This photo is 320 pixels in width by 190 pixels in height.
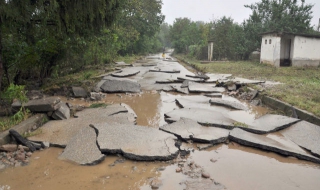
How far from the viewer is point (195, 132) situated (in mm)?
4301

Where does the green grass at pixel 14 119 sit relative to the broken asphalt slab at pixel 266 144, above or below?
above

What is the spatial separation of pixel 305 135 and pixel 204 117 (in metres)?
1.91

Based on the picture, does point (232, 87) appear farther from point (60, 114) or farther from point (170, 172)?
point (170, 172)

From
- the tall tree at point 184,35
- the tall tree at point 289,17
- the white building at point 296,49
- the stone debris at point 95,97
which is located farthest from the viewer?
the tall tree at point 184,35

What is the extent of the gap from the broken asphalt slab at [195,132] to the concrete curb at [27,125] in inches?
95.2

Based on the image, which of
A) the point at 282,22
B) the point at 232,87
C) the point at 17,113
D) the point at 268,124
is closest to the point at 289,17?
the point at 282,22

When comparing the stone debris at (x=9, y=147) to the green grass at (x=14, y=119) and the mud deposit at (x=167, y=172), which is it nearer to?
the mud deposit at (x=167, y=172)

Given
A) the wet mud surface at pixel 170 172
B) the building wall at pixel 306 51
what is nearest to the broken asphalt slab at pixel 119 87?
the wet mud surface at pixel 170 172

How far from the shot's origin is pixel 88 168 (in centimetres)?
317

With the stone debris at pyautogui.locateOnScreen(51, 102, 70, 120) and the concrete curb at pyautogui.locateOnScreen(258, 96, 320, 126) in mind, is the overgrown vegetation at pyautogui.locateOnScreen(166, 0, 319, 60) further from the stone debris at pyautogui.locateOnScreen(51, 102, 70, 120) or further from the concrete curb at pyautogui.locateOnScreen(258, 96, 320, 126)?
the stone debris at pyautogui.locateOnScreen(51, 102, 70, 120)

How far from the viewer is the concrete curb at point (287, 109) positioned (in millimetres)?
5047

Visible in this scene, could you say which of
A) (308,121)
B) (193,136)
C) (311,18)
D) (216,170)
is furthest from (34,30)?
(311,18)

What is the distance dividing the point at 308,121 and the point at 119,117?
4113mm

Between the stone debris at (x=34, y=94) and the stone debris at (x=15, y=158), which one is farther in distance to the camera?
the stone debris at (x=34, y=94)
